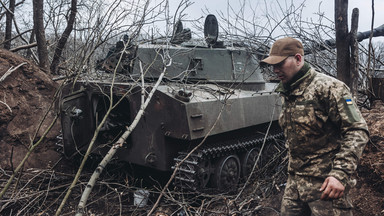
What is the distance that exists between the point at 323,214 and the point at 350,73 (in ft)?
8.92

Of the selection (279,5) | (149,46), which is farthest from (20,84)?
(279,5)

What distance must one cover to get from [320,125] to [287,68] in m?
0.49

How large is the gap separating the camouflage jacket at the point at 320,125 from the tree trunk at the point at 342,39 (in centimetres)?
225

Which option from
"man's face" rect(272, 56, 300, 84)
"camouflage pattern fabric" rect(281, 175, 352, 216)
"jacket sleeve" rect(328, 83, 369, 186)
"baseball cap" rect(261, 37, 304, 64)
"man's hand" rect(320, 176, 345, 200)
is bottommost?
"camouflage pattern fabric" rect(281, 175, 352, 216)

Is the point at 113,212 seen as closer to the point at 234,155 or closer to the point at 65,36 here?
the point at 234,155

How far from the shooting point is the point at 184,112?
473 cm

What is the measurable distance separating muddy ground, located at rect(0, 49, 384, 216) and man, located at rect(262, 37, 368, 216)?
152 centimetres

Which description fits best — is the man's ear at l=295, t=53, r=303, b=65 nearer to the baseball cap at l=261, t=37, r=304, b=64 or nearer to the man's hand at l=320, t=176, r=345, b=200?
the baseball cap at l=261, t=37, r=304, b=64

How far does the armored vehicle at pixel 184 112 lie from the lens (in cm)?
493

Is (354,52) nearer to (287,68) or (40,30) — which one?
(287,68)

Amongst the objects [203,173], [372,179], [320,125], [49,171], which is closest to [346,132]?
[320,125]

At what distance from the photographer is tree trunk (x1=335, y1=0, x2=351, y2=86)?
4.69 m

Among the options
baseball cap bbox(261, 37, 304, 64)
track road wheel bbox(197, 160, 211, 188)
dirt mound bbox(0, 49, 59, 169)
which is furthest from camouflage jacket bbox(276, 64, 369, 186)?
dirt mound bbox(0, 49, 59, 169)

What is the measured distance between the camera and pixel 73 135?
18.3ft
